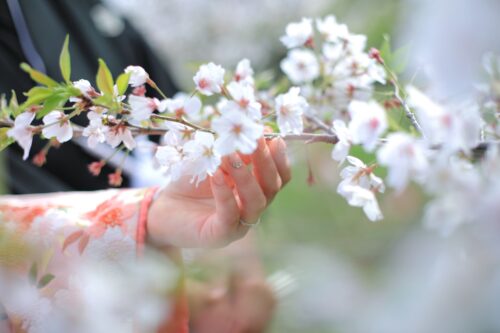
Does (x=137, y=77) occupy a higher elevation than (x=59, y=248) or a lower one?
higher

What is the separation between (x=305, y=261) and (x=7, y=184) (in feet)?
2.22

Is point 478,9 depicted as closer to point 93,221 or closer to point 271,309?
point 93,221

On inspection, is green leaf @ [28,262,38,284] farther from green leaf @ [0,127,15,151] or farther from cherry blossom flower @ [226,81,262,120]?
cherry blossom flower @ [226,81,262,120]

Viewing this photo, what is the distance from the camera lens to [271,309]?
0.76 m

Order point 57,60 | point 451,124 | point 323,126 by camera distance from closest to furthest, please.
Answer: point 451,124
point 323,126
point 57,60

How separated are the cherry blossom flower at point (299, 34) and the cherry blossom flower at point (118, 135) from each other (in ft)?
0.65

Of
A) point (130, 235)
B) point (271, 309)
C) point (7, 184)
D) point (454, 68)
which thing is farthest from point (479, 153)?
point (7, 184)

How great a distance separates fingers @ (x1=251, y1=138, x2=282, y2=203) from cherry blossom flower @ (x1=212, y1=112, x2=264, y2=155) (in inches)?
2.4

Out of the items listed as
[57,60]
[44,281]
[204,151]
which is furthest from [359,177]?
[57,60]

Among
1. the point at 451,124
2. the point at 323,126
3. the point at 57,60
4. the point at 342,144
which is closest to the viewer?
the point at 451,124

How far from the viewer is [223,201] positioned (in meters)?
0.41

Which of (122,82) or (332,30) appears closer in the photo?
(122,82)

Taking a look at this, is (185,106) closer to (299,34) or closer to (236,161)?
(236,161)

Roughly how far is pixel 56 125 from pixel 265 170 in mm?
157
